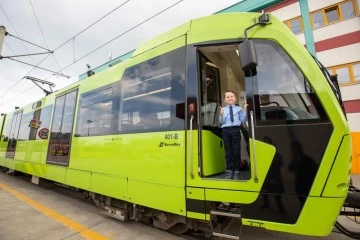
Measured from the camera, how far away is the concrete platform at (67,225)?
13.2 feet

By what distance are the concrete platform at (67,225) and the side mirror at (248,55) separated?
2.75 metres

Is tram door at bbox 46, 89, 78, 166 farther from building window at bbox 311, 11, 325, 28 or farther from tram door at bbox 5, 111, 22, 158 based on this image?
Result: building window at bbox 311, 11, 325, 28

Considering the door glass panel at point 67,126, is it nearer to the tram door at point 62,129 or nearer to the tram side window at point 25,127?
the tram door at point 62,129

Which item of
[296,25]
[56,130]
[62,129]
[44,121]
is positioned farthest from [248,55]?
[296,25]

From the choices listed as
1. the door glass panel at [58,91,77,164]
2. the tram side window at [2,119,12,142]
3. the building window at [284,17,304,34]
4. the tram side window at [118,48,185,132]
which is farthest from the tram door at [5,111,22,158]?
the building window at [284,17,304,34]

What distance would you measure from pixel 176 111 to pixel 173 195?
1.20 metres

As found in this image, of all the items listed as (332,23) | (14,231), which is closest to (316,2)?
(332,23)

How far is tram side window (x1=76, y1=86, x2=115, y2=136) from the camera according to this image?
16.1 ft

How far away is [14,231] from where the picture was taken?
14.3 ft

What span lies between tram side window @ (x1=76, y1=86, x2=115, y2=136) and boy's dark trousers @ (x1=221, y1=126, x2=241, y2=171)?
2385 millimetres

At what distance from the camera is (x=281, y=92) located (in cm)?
291

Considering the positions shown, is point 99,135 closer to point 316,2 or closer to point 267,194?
→ point 267,194

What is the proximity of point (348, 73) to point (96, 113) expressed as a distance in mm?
12294

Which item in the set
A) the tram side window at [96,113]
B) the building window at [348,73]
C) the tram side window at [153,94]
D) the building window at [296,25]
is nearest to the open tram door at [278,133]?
the tram side window at [153,94]
